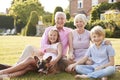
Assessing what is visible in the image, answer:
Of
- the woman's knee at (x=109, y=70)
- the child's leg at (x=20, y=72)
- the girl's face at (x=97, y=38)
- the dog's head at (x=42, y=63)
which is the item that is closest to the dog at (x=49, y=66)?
the dog's head at (x=42, y=63)

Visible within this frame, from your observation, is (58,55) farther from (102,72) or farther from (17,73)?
(102,72)

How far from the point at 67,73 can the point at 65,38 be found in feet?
2.73

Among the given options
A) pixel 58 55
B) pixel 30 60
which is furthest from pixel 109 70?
pixel 30 60

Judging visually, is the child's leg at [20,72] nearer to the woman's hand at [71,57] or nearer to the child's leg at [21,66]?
the child's leg at [21,66]

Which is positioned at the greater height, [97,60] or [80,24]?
[80,24]

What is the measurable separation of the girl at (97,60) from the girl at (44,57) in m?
0.40

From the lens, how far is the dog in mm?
6780

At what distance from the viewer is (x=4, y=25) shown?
56594 millimetres

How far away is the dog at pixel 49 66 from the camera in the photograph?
6780 mm

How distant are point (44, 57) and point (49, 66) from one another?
1.32ft

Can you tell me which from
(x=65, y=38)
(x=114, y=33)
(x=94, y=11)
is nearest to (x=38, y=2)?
(x=94, y=11)

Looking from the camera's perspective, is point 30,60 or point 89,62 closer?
point 30,60

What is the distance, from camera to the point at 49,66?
22.7 ft

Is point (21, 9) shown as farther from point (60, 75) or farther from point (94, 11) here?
point (60, 75)
